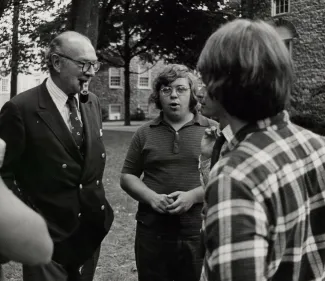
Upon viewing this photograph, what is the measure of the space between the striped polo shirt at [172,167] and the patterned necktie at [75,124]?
46cm

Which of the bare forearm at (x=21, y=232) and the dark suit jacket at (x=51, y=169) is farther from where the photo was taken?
the dark suit jacket at (x=51, y=169)

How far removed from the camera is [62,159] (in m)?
3.32

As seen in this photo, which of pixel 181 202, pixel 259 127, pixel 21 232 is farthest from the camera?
pixel 181 202

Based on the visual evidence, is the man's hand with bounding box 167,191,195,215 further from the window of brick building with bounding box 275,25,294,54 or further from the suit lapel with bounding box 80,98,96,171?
the window of brick building with bounding box 275,25,294,54

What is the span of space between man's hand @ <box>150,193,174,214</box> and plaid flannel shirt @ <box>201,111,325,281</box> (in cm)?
162

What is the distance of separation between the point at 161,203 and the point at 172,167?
27cm

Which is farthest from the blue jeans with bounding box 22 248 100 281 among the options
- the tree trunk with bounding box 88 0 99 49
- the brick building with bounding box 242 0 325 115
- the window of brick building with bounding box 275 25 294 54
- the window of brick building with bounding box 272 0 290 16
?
the window of brick building with bounding box 272 0 290 16

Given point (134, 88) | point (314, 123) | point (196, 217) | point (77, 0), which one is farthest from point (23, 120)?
point (134, 88)

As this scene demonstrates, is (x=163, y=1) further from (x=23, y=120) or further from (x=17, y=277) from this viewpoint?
(x=23, y=120)

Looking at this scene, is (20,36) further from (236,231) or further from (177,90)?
(236,231)

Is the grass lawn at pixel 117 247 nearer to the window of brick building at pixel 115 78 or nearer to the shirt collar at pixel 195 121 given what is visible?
the shirt collar at pixel 195 121

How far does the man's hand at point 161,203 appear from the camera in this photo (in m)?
3.46

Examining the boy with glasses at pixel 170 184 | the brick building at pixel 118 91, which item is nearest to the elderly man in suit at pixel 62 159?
the boy with glasses at pixel 170 184

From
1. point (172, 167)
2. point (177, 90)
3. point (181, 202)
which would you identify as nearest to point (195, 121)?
point (177, 90)
